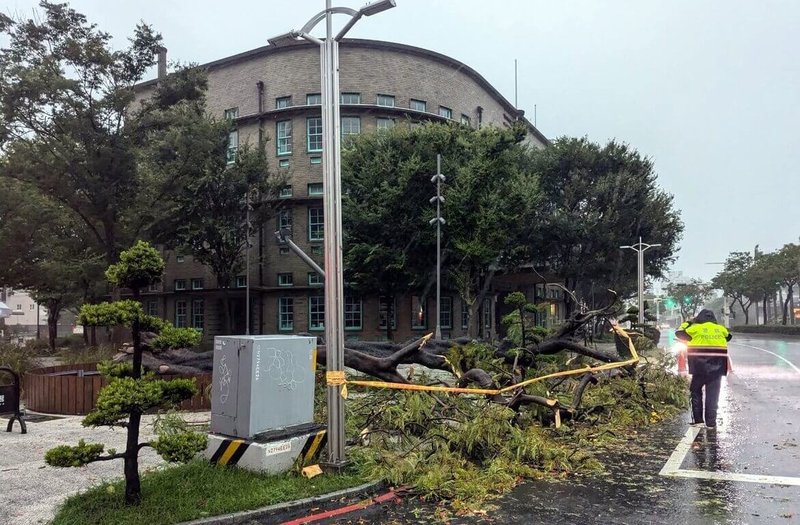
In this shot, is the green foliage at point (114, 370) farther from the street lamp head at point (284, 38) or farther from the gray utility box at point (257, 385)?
the street lamp head at point (284, 38)

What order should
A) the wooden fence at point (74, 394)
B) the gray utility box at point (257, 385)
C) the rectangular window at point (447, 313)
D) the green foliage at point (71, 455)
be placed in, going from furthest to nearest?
1. the rectangular window at point (447, 313)
2. the wooden fence at point (74, 394)
3. the gray utility box at point (257, 385)
4. the green foliage at point (71, 455)

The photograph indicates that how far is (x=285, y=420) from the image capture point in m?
6.77

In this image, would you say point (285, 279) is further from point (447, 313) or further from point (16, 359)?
point (16, 359)

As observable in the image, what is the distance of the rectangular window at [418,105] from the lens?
3650 cm

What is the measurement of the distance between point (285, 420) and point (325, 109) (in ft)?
11.7

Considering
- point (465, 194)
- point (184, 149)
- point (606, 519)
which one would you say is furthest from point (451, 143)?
point (606, 519)

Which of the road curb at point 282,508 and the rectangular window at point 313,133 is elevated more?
the rectangular window at point 313,133

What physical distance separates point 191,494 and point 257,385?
1.23 meters

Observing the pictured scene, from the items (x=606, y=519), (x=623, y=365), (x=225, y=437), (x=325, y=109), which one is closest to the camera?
(x=606, y=519)

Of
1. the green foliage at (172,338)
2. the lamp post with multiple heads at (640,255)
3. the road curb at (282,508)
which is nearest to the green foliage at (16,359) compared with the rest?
the green foliage at (172,338)

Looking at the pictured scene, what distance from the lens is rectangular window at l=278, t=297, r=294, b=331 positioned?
3578 cm

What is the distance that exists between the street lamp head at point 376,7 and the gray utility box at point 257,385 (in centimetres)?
376

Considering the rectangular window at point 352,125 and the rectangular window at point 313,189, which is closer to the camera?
the rectangular window at point 313,189

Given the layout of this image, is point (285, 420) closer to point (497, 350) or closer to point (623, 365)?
point (497, 350)
